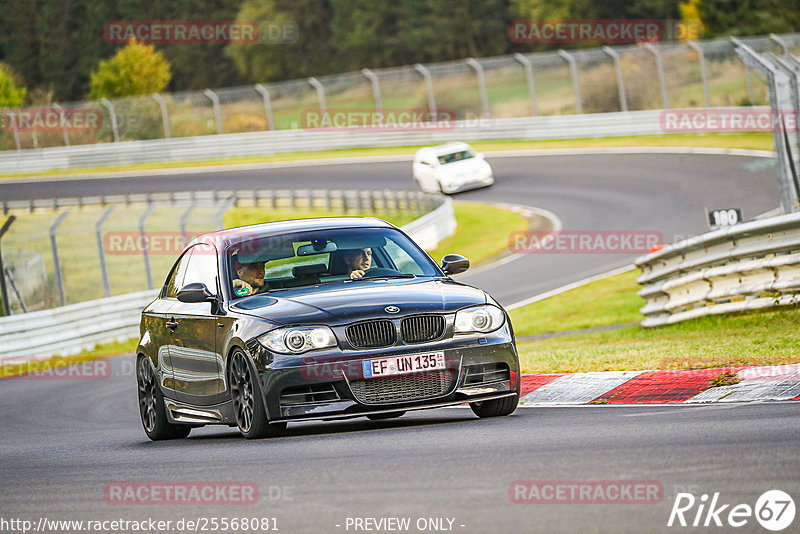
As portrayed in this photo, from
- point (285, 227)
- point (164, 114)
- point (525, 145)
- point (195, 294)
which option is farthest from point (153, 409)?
point (164, 114)

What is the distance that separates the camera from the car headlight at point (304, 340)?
852cm

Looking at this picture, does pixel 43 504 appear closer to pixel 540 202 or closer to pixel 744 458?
pixel 744 458

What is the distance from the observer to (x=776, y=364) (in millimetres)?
9828

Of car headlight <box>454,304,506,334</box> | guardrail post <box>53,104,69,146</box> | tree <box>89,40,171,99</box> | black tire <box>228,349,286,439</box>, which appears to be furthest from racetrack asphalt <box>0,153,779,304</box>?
tree <box>89,40,171,99</box>

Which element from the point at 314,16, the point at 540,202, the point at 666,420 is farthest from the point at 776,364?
the point at 314,16

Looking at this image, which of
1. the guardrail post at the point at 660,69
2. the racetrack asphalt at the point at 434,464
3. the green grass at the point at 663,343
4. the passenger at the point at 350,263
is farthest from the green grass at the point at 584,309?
the guardrail post at the point at 660,69

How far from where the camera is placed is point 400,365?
8.52 m

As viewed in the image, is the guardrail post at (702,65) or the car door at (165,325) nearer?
the car door at (165,325)

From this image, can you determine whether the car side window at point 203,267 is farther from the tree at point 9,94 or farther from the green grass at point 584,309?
the tree at point 9,94

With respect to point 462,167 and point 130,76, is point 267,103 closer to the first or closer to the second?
point 462,167

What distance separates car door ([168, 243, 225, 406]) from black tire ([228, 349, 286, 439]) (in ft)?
0.75

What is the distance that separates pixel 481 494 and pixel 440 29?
88.9m

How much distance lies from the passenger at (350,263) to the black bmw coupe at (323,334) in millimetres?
10

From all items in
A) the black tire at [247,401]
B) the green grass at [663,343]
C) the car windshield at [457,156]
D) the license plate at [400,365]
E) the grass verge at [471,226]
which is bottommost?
the grass verge at [471,226]
